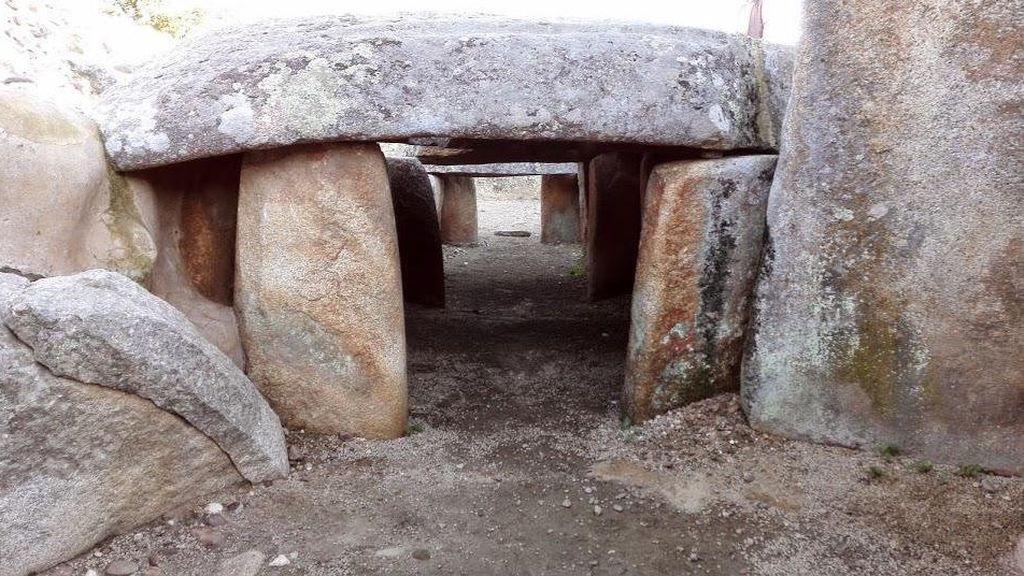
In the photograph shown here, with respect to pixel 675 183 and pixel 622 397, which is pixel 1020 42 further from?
pixel 622 397

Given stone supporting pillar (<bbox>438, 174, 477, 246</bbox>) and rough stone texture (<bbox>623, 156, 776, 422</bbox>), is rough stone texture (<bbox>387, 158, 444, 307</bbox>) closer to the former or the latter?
rough stone texture (<bbox>623, 156, 776, 422</bbox>)

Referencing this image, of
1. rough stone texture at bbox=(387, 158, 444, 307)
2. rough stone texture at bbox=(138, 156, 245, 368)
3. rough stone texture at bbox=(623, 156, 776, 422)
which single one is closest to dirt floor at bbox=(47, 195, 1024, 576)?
rough stone texture at bbox=(623, 156, 776, 422)

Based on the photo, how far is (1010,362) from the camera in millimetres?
2354

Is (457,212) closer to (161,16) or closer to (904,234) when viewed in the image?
(161,16)

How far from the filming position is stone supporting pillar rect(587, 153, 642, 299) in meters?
5.65

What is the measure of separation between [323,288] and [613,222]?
3421mm

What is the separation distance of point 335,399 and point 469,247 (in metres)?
6.50

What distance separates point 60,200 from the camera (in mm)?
2412

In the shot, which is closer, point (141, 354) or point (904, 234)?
point (141, 354)

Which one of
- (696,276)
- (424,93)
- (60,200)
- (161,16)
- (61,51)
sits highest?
(161,16)

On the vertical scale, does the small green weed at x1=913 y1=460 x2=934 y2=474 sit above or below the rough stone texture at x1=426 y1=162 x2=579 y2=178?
below

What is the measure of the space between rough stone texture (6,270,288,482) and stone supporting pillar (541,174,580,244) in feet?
24.3

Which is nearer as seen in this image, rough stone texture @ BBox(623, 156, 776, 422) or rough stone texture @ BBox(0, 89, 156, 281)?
rough stone texture @ BBox(0, 89, 156, 281)

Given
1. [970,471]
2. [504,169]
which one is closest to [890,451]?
[970,471]
